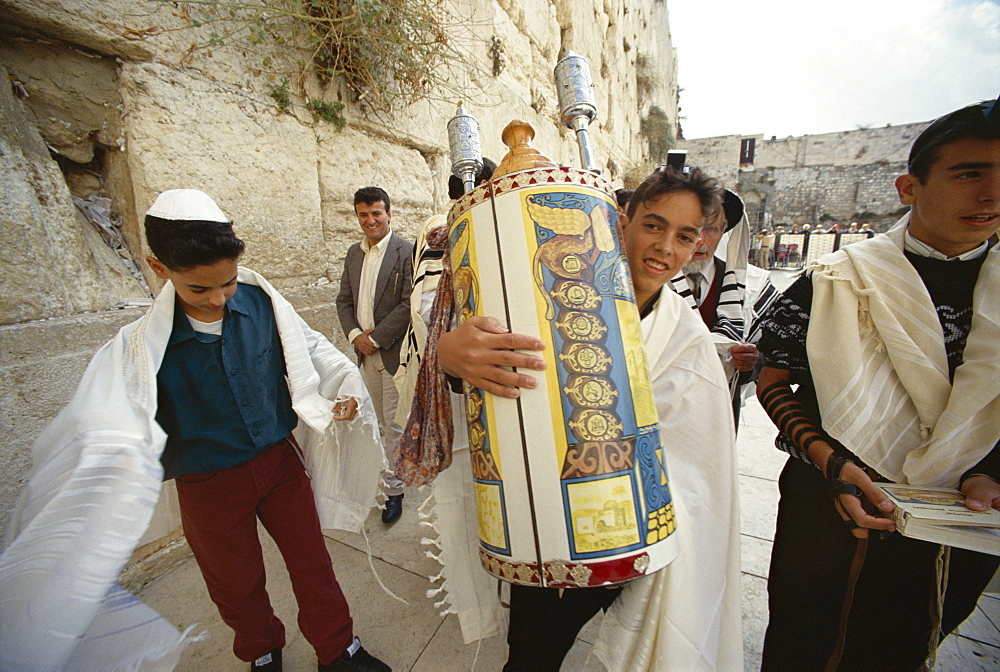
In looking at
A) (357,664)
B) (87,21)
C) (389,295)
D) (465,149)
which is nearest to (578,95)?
(465,149)

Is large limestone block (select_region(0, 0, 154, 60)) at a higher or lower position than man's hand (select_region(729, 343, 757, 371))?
higher

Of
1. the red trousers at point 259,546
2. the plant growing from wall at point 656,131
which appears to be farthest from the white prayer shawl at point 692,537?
the plant growing from wall at point 656,131

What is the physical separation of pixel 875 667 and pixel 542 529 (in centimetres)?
131

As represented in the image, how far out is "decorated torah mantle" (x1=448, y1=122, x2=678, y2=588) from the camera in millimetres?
785

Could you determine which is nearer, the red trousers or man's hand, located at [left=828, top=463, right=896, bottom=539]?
man's hand, located at [left=828, top=463, right=896, bottom=539]

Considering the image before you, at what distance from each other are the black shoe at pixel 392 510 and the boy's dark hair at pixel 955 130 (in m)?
2.75

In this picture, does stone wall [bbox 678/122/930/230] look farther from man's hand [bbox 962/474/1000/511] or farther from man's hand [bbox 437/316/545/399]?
man's hand [bbox 437/316/545/399]

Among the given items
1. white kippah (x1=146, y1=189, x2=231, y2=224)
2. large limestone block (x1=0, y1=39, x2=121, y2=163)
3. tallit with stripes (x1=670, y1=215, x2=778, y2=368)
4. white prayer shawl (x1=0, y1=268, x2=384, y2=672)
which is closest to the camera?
white prayer shawl (x1=0, y1=268, x2=384, y2=672)

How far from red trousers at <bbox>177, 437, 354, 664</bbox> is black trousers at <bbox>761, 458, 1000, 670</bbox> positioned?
5.20 feet

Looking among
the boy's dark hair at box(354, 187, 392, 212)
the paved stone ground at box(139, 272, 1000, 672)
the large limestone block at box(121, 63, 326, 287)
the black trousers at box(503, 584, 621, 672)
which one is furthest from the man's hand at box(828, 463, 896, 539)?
the large limestone block at box(121, 63, 326, 287)

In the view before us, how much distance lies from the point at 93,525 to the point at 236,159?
2193 millimetres

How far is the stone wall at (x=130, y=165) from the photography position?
1.62 meters

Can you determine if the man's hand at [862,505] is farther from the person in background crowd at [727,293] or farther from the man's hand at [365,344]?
the man's hand at [365,344]

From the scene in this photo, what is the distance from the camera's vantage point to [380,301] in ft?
8.39
